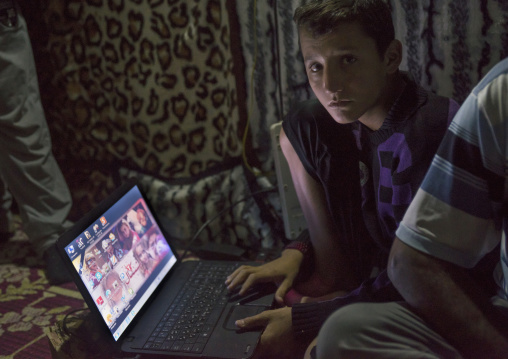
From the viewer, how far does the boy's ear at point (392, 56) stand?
109 cm

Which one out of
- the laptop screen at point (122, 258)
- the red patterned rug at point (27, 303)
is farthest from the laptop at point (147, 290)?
the red patterned rug at point (27, 303)

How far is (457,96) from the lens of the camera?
1413mm

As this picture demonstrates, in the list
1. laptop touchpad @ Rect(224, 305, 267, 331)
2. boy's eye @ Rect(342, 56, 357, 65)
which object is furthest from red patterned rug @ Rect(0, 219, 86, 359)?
A: boy's eye @ Rect(342, 56, 357, 65)

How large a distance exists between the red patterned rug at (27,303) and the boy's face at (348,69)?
2.96 ft

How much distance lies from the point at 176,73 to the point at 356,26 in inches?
33.2

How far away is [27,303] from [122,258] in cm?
63

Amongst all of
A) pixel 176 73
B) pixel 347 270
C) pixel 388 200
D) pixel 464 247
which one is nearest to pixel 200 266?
pixel 347 270

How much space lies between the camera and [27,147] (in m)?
1.80

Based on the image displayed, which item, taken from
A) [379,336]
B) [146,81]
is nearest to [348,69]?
[379,336]

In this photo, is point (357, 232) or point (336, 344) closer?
point (336, 344)

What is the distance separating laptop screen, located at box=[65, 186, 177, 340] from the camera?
1.12m

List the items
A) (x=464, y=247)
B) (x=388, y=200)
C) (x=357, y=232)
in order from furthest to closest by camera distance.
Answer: (x=357, y=232)
(x=388, y=200)
(x=464, y=247)

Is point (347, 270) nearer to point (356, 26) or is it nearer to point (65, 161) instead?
point (356, 26)

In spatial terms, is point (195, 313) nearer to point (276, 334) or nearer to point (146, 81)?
point (276, 334)
